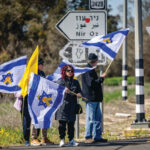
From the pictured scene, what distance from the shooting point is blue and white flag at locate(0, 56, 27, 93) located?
876cm

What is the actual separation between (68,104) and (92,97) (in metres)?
0.58

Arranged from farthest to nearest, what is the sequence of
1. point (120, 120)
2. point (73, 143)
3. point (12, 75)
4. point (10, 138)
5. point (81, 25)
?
point (120, 120)
point (81, 25)
point (10, 138)
point (12, 75)
point (73, 143)

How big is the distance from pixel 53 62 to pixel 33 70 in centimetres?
1333

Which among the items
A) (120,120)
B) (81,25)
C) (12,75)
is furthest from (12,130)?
(120,120)

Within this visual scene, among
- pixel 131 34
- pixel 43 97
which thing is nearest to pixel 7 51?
pixel 43 97

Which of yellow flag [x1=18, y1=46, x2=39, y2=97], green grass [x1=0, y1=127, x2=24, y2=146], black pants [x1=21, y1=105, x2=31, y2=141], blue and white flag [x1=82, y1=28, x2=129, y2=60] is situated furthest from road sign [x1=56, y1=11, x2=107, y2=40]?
green grass [x1=0, y1=127, x2=24, y2=146]

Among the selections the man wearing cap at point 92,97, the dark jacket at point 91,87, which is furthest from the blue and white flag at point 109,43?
the dark jacket at point 91,87

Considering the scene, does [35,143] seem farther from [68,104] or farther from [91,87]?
[91,87]

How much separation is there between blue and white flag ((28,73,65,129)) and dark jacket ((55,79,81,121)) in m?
0.11

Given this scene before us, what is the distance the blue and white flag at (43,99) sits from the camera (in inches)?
331

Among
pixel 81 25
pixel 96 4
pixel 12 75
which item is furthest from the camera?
pixel 96 4

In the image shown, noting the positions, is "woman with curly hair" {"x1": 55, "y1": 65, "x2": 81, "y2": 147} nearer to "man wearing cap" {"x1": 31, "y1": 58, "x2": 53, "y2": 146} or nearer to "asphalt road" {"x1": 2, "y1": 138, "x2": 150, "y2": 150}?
"asphalt road" {"x1": 2, "y1": 138, "x2": 150, "y2": 150}

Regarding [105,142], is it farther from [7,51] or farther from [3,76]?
[7,51]

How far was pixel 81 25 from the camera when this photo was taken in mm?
10109
